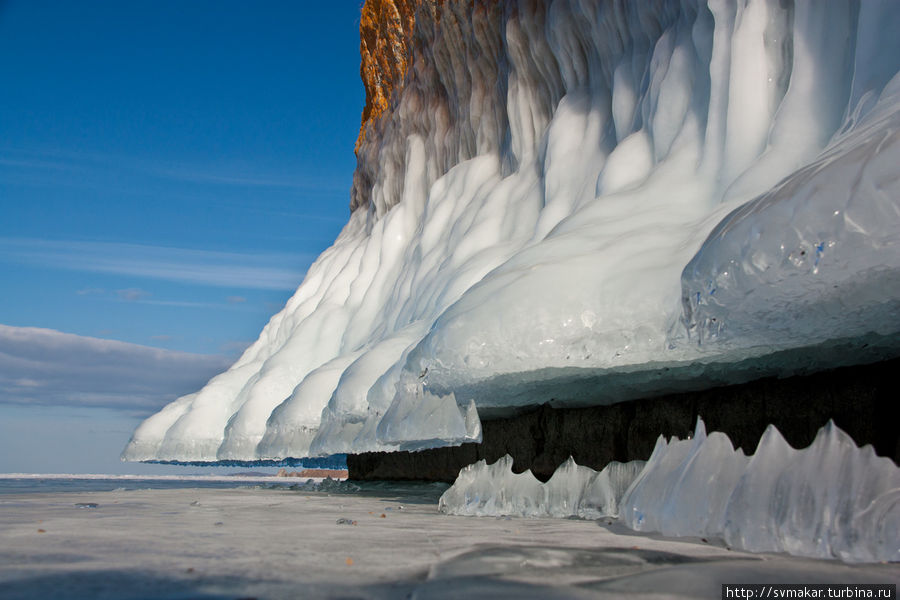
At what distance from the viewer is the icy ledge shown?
1844 mm

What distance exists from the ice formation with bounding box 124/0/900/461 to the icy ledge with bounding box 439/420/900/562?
36 cm

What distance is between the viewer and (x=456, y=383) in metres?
3.39

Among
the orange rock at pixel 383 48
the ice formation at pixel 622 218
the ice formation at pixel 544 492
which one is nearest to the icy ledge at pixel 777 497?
the ice formation at pixel 622 218

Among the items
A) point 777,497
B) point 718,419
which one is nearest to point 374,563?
point 777,497

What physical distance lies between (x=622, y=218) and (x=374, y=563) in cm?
244

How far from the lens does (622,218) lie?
3748mm

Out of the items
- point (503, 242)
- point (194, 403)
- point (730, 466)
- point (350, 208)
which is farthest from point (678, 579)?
point (350, 208)

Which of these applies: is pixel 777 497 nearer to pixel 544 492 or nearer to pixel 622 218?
pixel 544 492

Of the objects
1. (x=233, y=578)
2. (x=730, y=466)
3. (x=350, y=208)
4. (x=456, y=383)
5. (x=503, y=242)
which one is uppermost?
(x=350, y=208)

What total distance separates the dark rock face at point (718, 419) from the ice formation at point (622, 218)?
119 millimetres

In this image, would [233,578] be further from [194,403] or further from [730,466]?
[194,403]

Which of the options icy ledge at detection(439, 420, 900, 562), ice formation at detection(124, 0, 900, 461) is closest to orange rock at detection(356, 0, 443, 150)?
ice formation at detection(124, 0, 900, 461)

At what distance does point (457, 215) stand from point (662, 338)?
16.0 feet

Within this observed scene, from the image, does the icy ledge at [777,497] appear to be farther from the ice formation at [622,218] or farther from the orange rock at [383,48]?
the orange rock at [383,48]
